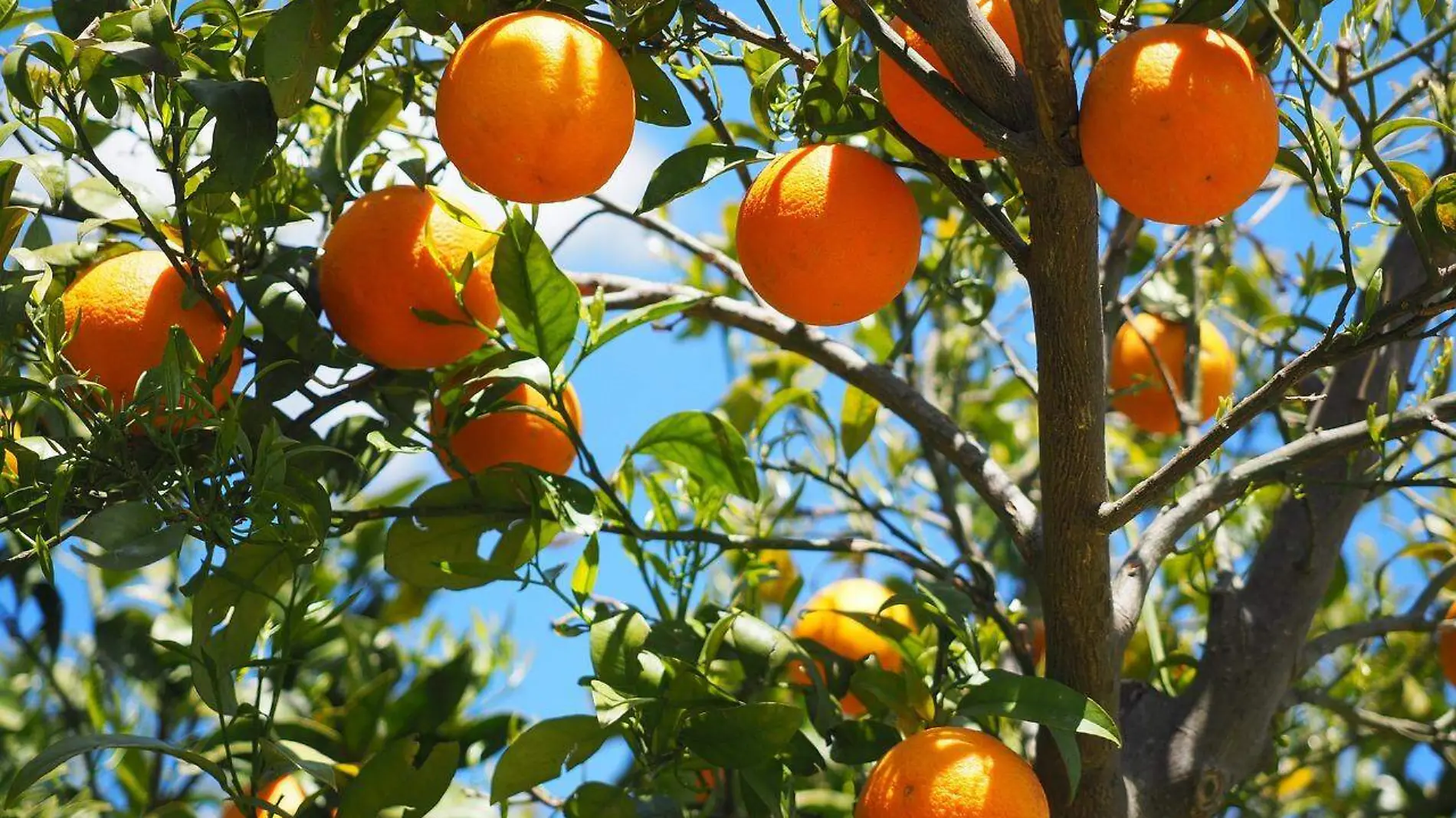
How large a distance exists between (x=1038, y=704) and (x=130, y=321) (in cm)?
73

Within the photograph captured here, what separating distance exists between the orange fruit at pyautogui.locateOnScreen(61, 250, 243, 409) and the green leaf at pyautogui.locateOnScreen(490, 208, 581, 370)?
22 centimetres

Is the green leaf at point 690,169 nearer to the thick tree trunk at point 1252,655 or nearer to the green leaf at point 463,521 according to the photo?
the green leaf at point 463,521

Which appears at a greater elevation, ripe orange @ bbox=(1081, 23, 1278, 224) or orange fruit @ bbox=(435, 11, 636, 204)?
orange fruit @ bbox=(435, 11, 636, 204)

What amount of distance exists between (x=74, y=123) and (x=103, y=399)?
19cm

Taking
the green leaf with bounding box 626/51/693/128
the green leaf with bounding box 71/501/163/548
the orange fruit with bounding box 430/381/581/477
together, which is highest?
the green leaf with bounding box 626/51/693/128

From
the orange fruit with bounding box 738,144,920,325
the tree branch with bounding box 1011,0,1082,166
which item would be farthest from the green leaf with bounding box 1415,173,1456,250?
the orange fruit with bounding box 738,144,920,325

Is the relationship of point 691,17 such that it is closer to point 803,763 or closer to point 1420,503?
point 803,763

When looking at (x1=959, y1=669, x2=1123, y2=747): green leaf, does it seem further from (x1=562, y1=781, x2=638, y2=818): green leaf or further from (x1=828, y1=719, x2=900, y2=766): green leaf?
(x1=562, y1=781, x2=638, y2=818): green leaf

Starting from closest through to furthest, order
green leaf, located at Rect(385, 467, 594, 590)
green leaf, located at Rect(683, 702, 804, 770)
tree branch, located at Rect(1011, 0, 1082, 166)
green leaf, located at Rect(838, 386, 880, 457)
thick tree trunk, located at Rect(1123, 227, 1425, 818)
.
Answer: tree branch, located at Rect(1011, 0, 1082, 166) → green leaf, located at Rect(683, 702, 804, 770) → green leaf, located at Rect(385, 467, 594, 590) → thick tree trunk, located at Rect(1123, 227, 1425, 818) → green leaf, located at Rect(838, 386, 880, 457)

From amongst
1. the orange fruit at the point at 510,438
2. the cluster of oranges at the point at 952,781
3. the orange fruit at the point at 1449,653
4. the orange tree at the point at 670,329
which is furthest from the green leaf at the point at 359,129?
the orange fruit at the point at 1449,653

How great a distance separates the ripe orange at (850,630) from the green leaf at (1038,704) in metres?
0.21

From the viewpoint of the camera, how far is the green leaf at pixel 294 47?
85 cm

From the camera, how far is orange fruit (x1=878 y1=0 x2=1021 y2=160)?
0.86m

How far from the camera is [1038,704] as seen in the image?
0.97 meters
